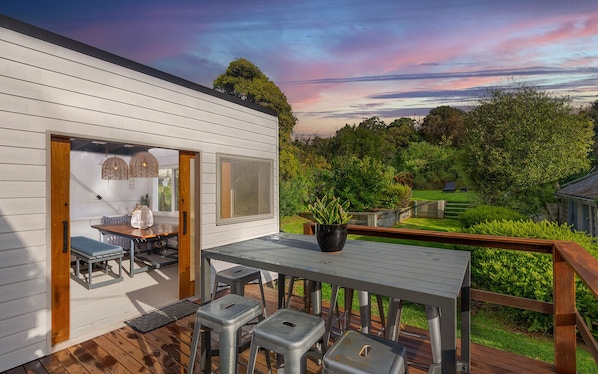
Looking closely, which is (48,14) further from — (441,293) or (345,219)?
(441,293)

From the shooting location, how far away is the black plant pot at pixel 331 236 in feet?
7.59

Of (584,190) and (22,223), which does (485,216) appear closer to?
(584,190)

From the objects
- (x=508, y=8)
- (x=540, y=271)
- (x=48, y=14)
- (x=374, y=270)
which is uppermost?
(x=508, y=8)

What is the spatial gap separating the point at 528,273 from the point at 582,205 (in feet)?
23.3

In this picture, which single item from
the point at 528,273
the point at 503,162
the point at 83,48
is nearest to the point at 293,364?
the point at 83,48

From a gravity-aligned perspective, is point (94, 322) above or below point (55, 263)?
below

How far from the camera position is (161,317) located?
3.55 meters

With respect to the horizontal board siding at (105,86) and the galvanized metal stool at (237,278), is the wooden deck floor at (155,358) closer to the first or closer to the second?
the galvanized metal stool at (237,278)

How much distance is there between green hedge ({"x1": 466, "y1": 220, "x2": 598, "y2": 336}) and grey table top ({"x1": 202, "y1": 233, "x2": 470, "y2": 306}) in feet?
7.32

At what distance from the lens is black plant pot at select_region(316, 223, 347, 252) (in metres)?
2.31

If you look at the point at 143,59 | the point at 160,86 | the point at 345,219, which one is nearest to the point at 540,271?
the point at 345,219

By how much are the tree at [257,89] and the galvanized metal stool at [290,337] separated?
11.6 m

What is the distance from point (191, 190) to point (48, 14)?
7.48 metres

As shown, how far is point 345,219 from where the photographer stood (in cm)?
236
